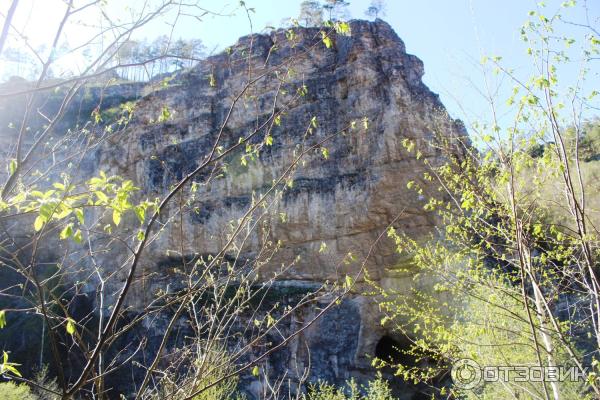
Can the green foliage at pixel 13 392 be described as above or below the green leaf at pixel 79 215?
below

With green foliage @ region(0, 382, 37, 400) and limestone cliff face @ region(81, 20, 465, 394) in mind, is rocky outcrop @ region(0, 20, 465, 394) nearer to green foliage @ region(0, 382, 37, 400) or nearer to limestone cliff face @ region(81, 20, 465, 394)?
limestone cliff face @ region(81, 20, 465, 394)

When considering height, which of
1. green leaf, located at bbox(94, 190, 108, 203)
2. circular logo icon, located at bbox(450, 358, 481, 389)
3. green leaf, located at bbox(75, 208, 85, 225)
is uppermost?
green leaf, located at bbox(94, 190, 108, 203)

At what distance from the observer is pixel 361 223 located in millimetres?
19594

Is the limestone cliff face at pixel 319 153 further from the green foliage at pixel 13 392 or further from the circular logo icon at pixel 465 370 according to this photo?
the circular logo icon at pixel 465 370

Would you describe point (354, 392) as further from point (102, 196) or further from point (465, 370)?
point (102, 196)

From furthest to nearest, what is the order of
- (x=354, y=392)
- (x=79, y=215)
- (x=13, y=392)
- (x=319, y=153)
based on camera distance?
(x=319, y=153), (x=13, y=392), (x=354, y=392), (x=79, y=215)

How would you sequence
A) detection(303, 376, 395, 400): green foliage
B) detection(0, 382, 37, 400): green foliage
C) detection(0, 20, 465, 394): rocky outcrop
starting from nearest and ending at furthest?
detection(303, 376, 395, 400): green foliage < detection(0, 382, 37, 400): green foliage < detection(0, 20, 465, 394): rocky outcrop

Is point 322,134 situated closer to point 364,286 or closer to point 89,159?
point 364,286

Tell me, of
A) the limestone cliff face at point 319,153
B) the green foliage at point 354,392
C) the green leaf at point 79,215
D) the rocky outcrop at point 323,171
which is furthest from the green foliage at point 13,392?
the green leaf at point 79,215

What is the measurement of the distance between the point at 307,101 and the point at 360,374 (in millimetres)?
12511

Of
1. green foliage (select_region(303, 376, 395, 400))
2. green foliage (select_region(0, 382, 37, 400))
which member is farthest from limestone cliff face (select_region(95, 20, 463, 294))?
green foliage (select_region(0, 382, 37, 400))

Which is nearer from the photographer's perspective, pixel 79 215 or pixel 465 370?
pixel 79 215

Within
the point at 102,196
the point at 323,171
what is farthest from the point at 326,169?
the point at 102,196

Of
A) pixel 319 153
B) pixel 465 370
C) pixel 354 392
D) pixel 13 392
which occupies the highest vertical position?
pixel 319 153
